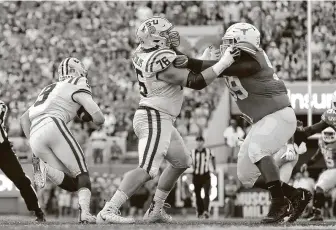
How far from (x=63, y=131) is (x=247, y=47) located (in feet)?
6.94

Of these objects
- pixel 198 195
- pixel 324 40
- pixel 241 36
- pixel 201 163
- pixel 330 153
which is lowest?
pixel 198 195

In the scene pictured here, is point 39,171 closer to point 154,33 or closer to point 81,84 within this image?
point 81,84

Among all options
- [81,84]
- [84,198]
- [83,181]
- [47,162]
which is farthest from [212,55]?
[47,162]

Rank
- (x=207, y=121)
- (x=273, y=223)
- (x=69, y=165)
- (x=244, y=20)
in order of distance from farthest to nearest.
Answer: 1. (x=244, y=20)
2. (x=207, y=121)
3. (x=69, y=165)
4. (x=273, y=223)

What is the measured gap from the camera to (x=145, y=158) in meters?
8.04

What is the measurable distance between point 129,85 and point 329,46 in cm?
512

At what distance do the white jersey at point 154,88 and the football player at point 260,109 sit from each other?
1.07ft

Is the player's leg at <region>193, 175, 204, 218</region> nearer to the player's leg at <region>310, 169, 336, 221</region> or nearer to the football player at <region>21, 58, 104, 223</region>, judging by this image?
the player's leg at <region>310, 169, 336, 221</region>

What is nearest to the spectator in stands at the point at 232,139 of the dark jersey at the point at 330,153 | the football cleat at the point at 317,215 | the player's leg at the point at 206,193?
the player's leg at the point at 206,193

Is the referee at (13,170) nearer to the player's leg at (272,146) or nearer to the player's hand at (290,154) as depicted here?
the player's leg at (272,146)

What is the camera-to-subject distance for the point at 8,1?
25031 mm

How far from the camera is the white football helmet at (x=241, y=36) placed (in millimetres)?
7984

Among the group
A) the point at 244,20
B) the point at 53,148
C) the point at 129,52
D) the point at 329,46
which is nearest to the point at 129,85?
the point at 129,52

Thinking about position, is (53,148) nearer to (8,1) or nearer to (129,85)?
(129,85)
